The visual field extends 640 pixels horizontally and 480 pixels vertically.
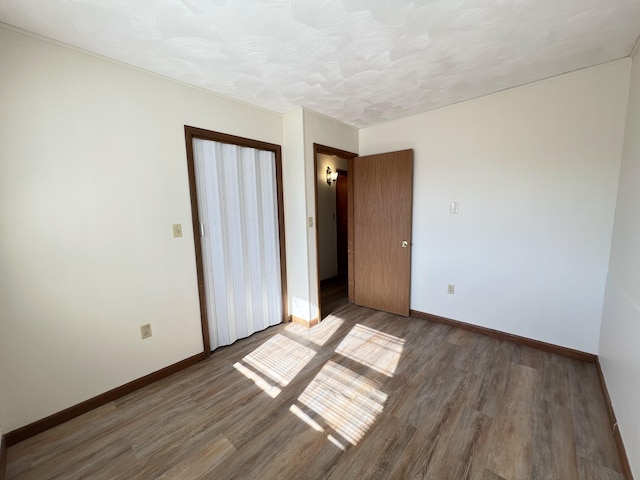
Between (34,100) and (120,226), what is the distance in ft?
2.70

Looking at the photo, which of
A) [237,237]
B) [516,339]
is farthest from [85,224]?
[516,339]

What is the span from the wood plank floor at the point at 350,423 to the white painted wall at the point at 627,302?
22cm

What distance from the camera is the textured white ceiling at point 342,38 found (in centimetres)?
134

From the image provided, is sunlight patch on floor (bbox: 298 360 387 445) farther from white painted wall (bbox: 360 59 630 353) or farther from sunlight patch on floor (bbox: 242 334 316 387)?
white painted wall (bbox: 360 59 630 353)

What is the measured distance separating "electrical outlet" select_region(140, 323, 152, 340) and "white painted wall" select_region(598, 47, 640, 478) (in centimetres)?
289

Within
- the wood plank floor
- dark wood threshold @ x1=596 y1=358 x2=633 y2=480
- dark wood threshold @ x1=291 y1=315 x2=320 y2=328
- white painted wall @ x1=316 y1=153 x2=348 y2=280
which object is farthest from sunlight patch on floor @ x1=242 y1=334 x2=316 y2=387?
white painted wall @ x1=316 y1=153 x2=348 y2=280

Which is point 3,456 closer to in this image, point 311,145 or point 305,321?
point 305,321

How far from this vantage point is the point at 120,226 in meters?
1.85

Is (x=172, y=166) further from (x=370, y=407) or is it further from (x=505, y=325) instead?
(x=505, y=325)

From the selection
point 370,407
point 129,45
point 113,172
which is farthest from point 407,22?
point 370,407

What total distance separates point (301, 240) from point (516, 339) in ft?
7.63

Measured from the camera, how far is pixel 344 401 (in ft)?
6.00

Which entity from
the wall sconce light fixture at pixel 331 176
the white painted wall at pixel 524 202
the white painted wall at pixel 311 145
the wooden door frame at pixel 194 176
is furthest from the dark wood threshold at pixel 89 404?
the wall sconce light fixture at pixel 331 176

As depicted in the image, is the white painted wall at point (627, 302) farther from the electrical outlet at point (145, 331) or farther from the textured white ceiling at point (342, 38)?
the electrical outlet at point (145, 331)
